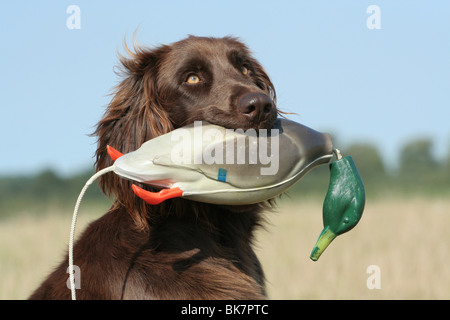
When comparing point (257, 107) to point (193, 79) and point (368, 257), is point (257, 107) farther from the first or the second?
point (368, 257)

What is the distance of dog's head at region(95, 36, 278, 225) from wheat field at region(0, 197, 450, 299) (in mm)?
2279

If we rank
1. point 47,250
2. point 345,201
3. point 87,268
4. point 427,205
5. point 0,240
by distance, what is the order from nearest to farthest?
point 345,201
point 87,268
point 47,250
point 0,240
point 427,205

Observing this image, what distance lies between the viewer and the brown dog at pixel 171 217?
352cm

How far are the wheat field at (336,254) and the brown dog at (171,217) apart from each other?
2.23m

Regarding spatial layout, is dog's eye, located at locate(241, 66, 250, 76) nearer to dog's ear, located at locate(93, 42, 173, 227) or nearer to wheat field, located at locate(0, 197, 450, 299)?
dog's ear, located at locate(93, 42, 173, 227)

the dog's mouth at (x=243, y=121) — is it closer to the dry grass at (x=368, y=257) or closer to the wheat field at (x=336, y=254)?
the dry grass at (x=368, y=257)

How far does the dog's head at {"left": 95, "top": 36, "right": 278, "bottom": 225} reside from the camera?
11.9ft

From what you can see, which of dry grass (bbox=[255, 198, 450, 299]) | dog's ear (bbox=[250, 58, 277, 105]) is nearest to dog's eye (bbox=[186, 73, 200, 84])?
dog's ear (bbox=[250, 58, 277, 105])

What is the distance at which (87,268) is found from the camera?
358 cm

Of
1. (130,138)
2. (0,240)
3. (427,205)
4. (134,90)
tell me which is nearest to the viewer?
(130,138)

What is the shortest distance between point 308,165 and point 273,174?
0.81 feet

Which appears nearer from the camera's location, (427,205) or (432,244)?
(432,244)
